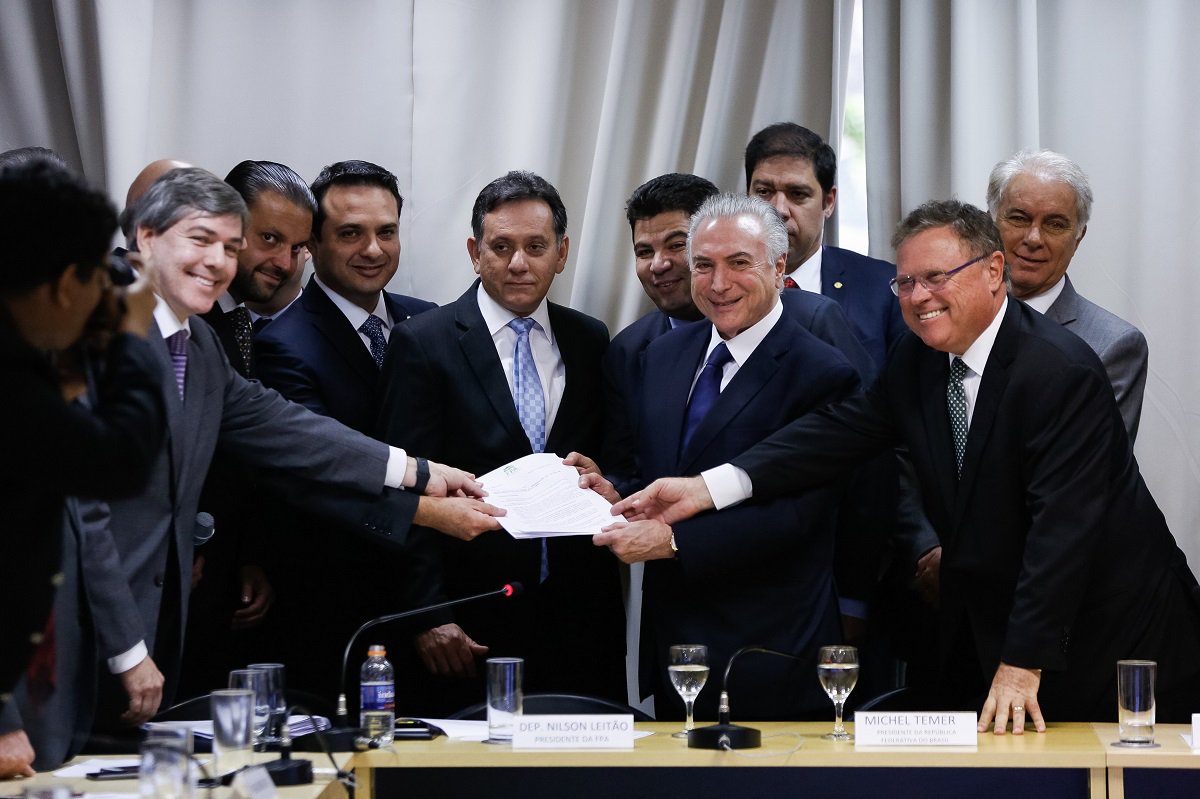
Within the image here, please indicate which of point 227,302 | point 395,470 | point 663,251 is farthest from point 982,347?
point 227,302

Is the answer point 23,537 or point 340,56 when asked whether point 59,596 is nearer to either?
point 23,537

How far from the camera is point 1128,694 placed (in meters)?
2.88

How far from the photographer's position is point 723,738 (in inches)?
115

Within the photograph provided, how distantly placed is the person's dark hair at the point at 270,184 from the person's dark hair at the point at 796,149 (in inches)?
58.6

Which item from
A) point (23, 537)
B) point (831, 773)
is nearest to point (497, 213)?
point (831, 773)

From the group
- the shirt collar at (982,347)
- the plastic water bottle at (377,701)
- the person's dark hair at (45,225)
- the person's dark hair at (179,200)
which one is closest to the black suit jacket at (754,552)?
the shirt collar at (982,347)

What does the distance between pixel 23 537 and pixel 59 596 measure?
102cm

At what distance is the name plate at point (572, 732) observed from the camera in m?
2.89

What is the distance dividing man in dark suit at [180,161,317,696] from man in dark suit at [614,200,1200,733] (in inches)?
77.2

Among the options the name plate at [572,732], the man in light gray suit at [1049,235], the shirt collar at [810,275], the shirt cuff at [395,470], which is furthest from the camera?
the shirt collar at [810,275]

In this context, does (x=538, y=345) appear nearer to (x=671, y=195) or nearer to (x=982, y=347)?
(x=671, y=195)

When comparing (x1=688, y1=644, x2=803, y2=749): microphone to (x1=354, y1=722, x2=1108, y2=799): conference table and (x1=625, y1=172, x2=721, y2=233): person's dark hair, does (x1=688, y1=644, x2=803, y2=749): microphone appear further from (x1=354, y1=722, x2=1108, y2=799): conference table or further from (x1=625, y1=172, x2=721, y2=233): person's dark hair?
(x1=625, y1=172, x2=721, y2=233): person's dark hair

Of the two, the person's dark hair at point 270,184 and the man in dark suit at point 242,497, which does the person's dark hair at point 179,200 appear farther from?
the person's dark hair at point 270,184

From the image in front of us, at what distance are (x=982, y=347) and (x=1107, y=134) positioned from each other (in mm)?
1851
